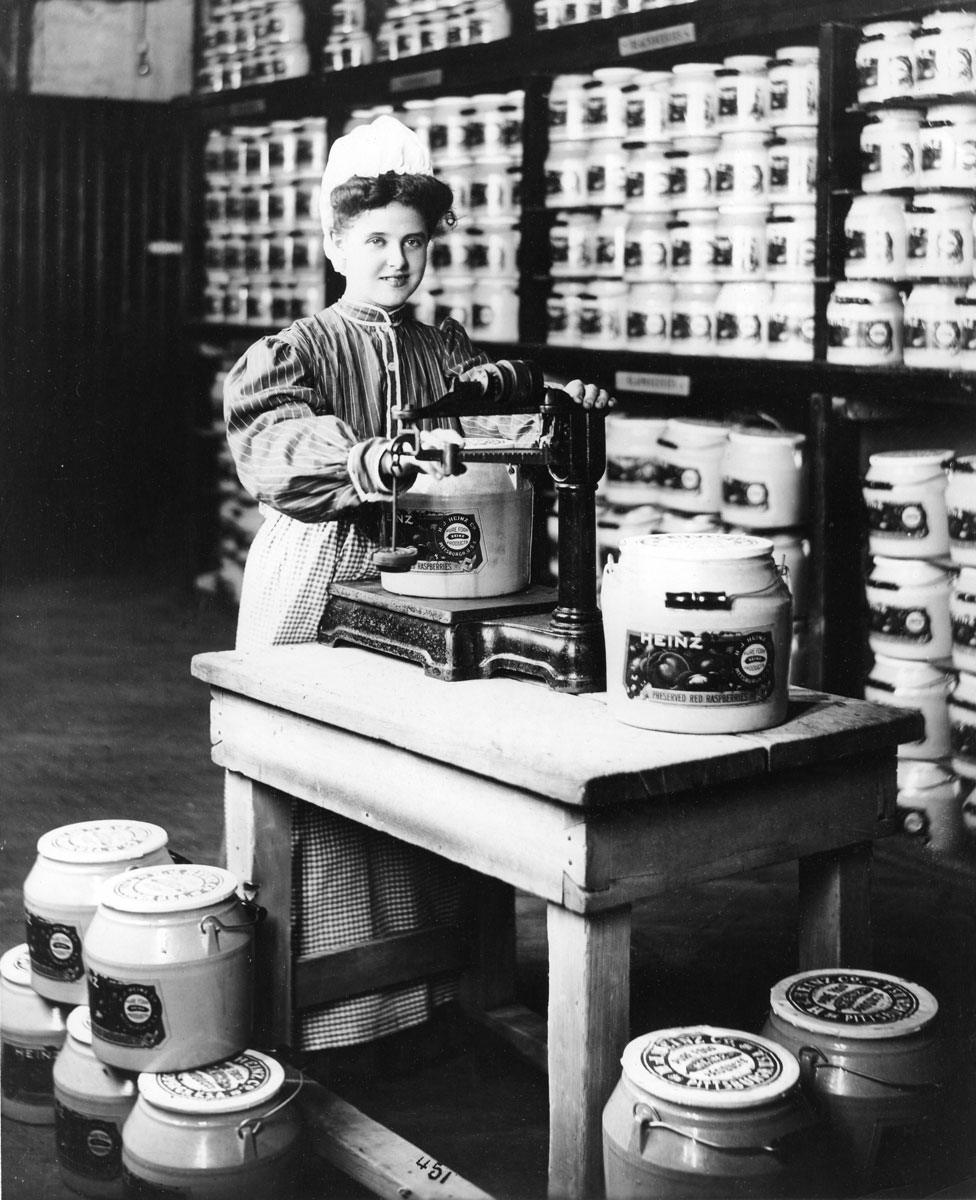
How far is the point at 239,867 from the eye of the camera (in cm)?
238

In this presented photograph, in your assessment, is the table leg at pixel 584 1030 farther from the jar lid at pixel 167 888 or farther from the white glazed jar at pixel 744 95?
the white glazed jar at pixel 744 95

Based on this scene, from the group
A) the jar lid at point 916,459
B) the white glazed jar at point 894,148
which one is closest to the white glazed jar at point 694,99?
the white glazed jar at point 894,148

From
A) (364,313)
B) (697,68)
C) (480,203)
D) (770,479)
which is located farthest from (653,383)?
(364,313)

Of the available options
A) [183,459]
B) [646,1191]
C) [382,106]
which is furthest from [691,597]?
[183,459]

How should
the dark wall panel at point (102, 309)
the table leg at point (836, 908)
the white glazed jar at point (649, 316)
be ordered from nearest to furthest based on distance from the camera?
the table leg at point (836, 908) < the white glazed jar at point (649, 316) < the dark wall panel at point (102, 309)

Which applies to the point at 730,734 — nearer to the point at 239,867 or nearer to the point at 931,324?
the point at 239,867

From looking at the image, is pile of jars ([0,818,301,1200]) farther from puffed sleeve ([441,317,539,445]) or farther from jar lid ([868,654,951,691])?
jar lid ([868,654,951,691])

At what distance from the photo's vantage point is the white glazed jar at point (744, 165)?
4074mm

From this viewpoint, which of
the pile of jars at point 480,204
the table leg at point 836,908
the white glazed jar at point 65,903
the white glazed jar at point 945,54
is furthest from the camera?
the pile of jars at point 480,204

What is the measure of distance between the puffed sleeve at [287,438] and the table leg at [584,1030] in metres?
0.71

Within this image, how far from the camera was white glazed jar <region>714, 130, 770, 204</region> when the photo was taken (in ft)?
13.4

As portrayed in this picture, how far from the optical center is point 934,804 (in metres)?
3.70

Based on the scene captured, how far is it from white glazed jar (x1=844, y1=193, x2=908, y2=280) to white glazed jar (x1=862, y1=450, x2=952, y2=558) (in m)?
0.44

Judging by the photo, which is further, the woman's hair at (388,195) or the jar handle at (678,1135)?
the woman's hair at (388,195)
